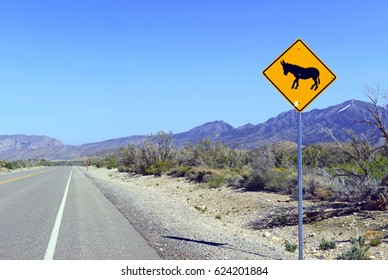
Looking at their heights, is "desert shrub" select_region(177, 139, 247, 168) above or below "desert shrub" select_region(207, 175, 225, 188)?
above

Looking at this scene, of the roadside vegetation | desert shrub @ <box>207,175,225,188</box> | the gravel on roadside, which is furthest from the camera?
desert shrub @ <box>207,175,225,188</box>

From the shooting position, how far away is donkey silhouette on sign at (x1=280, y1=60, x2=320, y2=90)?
820 centimetres

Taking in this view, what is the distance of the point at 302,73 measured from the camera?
8234 millimetres

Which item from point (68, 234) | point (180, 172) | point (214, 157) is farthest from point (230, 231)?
point (214, 157)

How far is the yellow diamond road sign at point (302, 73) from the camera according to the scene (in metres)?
8.21

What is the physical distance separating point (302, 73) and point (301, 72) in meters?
0.04

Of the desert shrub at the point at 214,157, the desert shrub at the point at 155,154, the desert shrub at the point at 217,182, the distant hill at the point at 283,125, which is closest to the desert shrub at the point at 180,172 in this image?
the desert shrub at the point at 214,157

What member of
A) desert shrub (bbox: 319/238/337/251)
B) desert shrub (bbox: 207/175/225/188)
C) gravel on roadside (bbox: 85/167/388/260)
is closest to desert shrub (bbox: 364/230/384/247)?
gravel on roadside (bbox: 85/167/388/260)

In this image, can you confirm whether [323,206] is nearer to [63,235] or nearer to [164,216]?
[164,216]

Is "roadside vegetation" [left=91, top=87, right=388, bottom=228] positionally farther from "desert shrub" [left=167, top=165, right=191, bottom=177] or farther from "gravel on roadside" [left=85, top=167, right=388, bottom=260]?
"gravel on roadside" [left=85, top=167, right=388, bottom=260]

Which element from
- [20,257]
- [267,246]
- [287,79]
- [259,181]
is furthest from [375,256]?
[259,181]

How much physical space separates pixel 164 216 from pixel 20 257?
21.9ft

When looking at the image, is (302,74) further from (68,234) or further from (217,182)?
(217,182)

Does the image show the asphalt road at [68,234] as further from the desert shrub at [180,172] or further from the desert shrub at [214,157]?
the desert shrub at [214,157]
